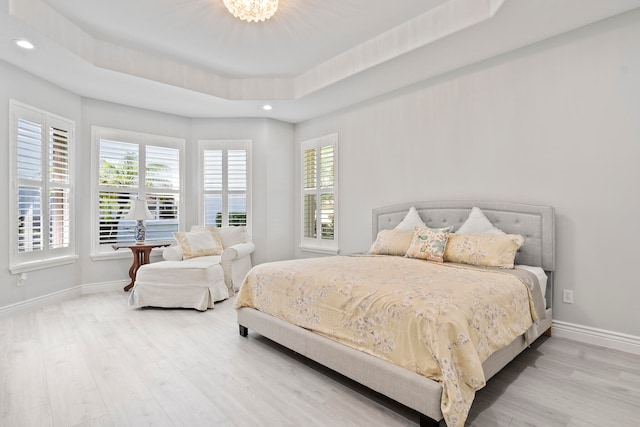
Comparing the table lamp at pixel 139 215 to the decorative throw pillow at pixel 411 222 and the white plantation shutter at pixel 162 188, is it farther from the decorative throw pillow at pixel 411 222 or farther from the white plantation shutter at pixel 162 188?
the decorative throw pillow at pixel 411 222

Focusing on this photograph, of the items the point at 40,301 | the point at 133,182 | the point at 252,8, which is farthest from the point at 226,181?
the point at 252,8

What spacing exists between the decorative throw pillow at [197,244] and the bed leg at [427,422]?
3632mm

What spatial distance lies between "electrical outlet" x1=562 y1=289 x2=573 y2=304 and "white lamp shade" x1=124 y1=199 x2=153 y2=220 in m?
4.97

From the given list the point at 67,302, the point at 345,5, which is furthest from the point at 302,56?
the point at 67,302

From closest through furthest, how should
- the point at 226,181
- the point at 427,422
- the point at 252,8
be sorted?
1. the point at 427,422
2. the point at 252,8
3. the point at 226,181

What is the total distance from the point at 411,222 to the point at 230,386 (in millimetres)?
2600

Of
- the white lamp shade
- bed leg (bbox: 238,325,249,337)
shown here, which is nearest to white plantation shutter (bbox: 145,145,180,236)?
the white lamp shade

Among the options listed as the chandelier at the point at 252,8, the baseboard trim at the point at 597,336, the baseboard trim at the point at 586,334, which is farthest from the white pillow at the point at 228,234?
the baseboard trim at the point at 597,336

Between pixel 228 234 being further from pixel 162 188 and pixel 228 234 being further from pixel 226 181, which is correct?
pixel 162 188

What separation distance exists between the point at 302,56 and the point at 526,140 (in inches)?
102

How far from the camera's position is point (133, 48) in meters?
3.79

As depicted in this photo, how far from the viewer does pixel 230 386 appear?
2.20 meters

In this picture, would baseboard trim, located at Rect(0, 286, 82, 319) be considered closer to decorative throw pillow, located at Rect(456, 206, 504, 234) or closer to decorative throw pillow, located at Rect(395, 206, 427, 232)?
decorative throw pillow, located at Rect(395, 206, 427, 232)

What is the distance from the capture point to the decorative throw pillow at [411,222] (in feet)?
12.7
